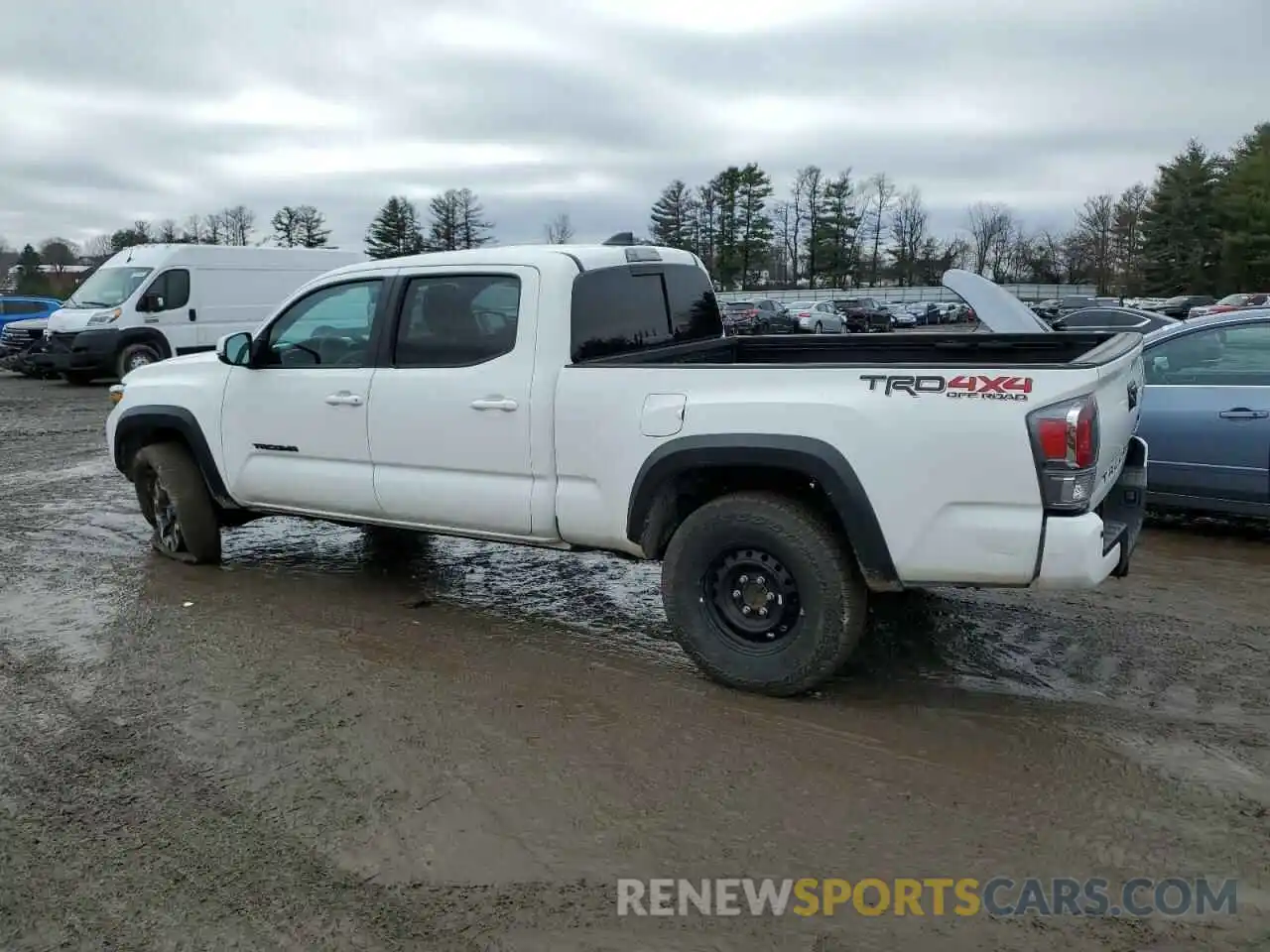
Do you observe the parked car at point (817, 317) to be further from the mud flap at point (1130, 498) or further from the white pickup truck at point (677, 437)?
the mud flap at point (1130, 498)

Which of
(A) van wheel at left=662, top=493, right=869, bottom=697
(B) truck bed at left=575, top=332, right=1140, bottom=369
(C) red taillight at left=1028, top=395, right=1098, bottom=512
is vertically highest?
(B) truck bed at left=575, top=332, right=1140, bottom=369

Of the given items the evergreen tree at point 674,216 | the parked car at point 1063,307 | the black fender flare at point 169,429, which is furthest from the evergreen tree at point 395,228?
the black fender flare at point 169,429

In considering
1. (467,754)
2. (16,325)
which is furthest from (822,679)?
(16,325)

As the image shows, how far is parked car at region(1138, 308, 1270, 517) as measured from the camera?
256 inches

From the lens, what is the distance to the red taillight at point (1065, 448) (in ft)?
11.9

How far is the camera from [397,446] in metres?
5.32

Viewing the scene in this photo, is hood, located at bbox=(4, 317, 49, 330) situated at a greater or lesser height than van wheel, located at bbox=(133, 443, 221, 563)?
greater

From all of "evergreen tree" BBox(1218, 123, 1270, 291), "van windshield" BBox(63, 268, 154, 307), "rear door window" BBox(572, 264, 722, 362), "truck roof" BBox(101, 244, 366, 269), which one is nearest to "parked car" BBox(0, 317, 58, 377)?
"van windshield" BBox(63, 268, 154, 307)

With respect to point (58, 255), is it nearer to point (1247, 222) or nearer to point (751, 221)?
point (751, 221)

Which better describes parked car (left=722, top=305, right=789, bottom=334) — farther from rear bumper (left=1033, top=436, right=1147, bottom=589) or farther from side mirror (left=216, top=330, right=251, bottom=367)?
rear bumper (left=1033, top=436, right=1147, bottom=589)

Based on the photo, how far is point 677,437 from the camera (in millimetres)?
4344

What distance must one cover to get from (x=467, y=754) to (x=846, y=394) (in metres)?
2.01

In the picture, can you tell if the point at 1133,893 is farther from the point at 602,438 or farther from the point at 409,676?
the point at 409,676
